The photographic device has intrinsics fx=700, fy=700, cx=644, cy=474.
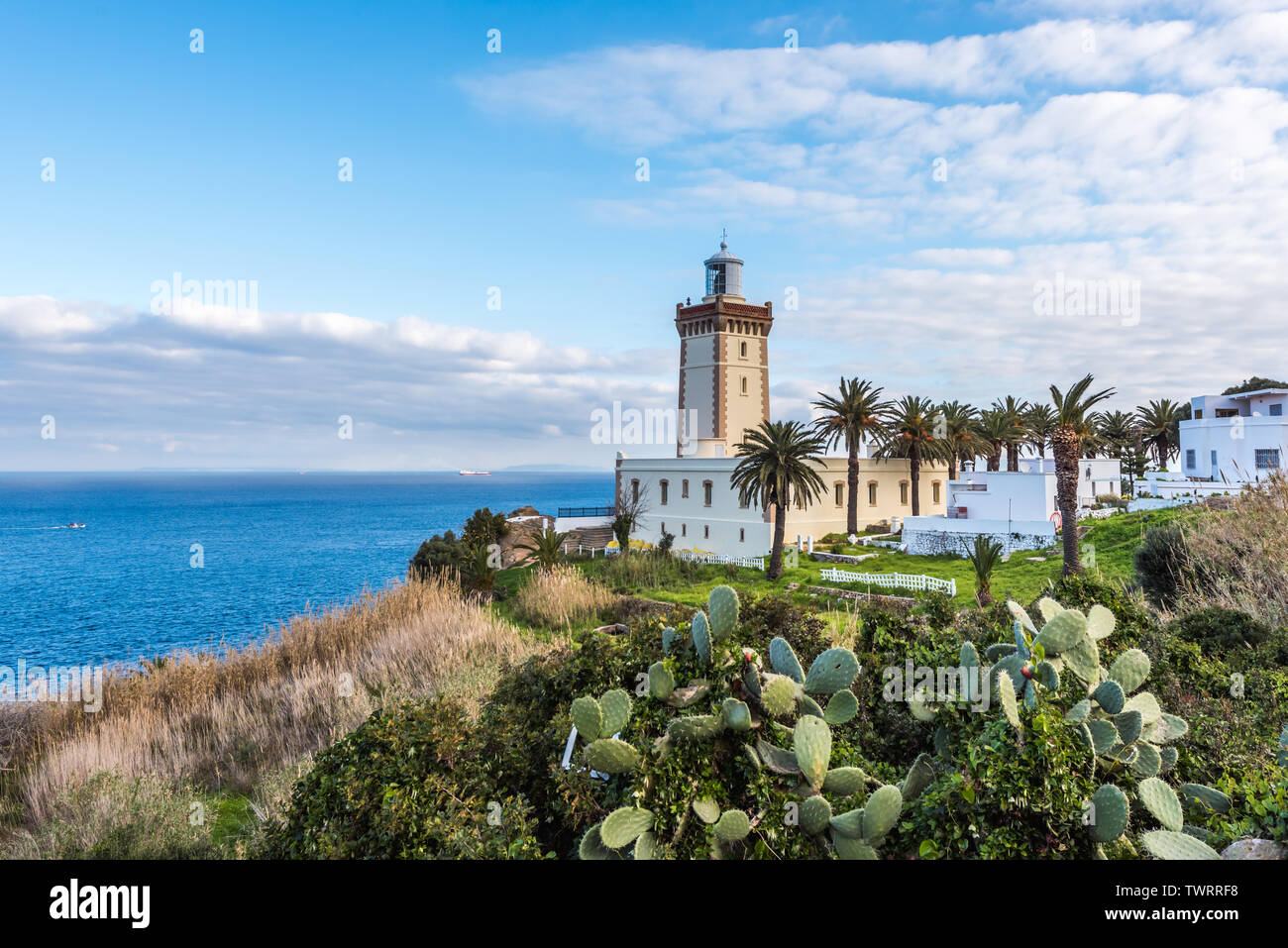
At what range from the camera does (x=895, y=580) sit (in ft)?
73.9

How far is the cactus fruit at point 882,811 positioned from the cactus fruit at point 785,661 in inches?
32.4

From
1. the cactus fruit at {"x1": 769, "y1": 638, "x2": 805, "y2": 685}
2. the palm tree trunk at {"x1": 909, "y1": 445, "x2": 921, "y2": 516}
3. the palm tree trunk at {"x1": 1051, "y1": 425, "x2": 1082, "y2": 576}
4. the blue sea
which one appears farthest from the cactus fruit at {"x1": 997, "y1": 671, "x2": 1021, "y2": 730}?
the palm tree trunk at {"x1": 909, "y1": 445, "x2": 921, "y2": 516}

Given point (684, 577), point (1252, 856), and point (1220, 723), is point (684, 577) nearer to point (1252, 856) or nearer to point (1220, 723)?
point (1220, 723)

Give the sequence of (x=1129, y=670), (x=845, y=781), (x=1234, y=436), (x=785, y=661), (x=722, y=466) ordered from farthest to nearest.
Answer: (x=1234, y=436), (x=722, y=466), (x=1129, y=670), (x=785, y=661), (x=845, y=781)

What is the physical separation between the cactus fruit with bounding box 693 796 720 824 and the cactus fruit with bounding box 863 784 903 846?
603mm

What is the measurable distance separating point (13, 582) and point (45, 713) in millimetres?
52188

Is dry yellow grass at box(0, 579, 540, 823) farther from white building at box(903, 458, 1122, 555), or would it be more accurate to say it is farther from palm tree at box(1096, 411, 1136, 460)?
palm tree at box(1096, 411, 1136, 460)

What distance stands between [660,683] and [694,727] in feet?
1.27

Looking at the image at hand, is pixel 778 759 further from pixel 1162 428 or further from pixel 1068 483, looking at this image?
pixel 1162 428

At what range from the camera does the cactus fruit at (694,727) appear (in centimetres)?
303

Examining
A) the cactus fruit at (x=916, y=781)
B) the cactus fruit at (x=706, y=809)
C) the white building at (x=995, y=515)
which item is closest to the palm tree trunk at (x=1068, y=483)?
the white building at (x=995, y=515)

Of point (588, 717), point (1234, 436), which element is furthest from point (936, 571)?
point (1234, 436)
